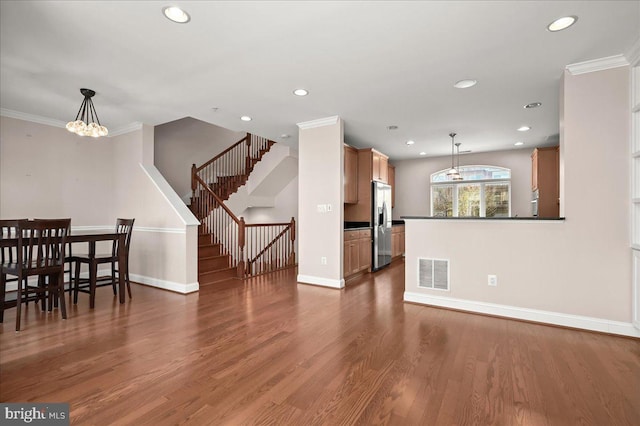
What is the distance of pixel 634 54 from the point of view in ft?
9.22

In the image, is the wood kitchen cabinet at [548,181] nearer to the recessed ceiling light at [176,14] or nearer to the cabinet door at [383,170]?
the cabinet door at [383,170]

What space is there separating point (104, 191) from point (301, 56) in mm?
4741

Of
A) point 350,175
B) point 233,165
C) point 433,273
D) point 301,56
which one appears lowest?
point 433,273

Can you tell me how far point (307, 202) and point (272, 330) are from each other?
8.31 ft

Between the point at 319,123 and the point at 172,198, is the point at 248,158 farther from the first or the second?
the point at 319,123

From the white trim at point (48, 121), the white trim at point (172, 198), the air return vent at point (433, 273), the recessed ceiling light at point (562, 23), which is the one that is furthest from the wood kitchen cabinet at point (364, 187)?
the white trim at point (48, 121)

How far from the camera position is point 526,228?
11.2 ft

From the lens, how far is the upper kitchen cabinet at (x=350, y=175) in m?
5.78

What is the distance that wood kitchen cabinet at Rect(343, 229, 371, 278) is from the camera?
17.2 ft

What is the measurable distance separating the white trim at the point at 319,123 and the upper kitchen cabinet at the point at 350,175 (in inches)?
36.2

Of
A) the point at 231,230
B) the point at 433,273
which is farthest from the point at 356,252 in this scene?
the point at 231,230

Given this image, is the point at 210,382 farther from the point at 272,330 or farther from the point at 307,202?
the point at 307,202

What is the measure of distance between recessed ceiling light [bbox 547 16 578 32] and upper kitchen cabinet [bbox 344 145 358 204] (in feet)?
11.6

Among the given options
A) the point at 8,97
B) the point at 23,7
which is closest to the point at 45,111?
the point at 8,97
